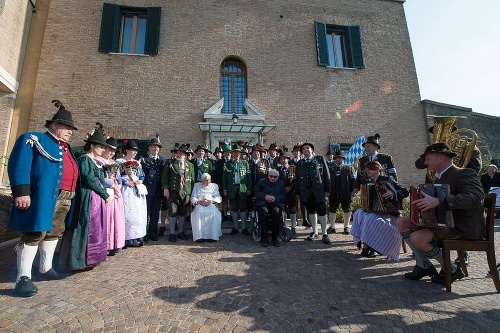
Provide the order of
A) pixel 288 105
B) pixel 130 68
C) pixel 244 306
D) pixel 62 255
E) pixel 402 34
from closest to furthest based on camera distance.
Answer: pixel 244 306 < pixel 62 255 < pixel 130 68 < pixel 288 105 < pixel 402 34

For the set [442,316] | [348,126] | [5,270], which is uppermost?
[348,126]

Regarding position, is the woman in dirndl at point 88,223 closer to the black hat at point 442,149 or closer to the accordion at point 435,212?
the accordion at point 435,212

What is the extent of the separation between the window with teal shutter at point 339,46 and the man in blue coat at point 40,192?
11.1 metres

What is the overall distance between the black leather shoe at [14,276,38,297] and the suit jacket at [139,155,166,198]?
2.77 metres

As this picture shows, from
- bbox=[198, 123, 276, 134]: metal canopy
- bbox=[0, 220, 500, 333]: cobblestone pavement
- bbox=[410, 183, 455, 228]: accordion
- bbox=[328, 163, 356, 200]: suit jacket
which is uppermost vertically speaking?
bbox=[198, 123, 276, 134]: metal canopy

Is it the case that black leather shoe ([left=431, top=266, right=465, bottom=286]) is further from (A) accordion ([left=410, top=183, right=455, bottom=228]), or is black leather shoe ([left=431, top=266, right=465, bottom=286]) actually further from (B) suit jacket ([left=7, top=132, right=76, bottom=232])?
(B) suit jacket ([left=7, top=132, right=76, bottom=232])

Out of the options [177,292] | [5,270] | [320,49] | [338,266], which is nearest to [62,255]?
[5,270]

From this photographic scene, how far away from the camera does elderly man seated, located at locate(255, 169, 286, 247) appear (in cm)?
530

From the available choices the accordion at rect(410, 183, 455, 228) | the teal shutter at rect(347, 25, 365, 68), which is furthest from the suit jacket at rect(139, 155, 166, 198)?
the teal shutter at rect(347, 25, 365, 68)

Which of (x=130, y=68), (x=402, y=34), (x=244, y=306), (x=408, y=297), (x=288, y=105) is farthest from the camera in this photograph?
(x=402, y=34)

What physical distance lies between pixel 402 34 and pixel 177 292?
15505mm

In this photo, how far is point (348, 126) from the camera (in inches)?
451

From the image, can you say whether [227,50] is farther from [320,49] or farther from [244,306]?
[244,306]


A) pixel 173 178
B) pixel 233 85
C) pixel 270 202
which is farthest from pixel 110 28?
pixel 270 202
